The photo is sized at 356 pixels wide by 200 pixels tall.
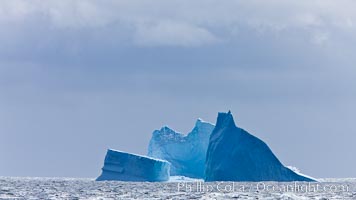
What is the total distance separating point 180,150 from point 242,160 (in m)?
11.7

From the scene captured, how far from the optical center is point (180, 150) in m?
72.4

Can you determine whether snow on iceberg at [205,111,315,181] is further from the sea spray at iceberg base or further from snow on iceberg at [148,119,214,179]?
snow on iceberg at [148,119,214,179]

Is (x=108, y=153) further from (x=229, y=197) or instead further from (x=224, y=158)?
(x=229, y=197)

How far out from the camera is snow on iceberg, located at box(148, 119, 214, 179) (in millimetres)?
71375

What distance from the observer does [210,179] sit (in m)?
62.8

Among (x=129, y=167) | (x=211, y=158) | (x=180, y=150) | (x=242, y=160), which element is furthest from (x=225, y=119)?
(x=180, y=150)

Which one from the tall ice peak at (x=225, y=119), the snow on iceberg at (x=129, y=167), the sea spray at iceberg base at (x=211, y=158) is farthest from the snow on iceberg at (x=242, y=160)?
the snow on iceberg at (x=129, y=167)

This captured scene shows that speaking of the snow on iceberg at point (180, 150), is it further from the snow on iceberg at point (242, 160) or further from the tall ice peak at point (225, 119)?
the snow on iceberg at point (242, 160)

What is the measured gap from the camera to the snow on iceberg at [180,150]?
71375 mm

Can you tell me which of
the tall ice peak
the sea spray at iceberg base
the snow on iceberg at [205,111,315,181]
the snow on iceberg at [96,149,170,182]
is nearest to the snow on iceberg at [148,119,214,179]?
the sea spray at iceberg base

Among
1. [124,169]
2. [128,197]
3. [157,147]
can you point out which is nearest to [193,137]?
[157,147]

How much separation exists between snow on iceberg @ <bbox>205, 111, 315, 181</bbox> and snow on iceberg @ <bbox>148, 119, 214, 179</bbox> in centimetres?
901

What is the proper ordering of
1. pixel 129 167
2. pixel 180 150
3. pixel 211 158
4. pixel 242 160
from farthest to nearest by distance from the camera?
pixel 180 150 < pixel 129 167 < pixel 211 158 < pixel 242 160

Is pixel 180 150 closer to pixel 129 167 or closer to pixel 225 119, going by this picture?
pixel 129 167
